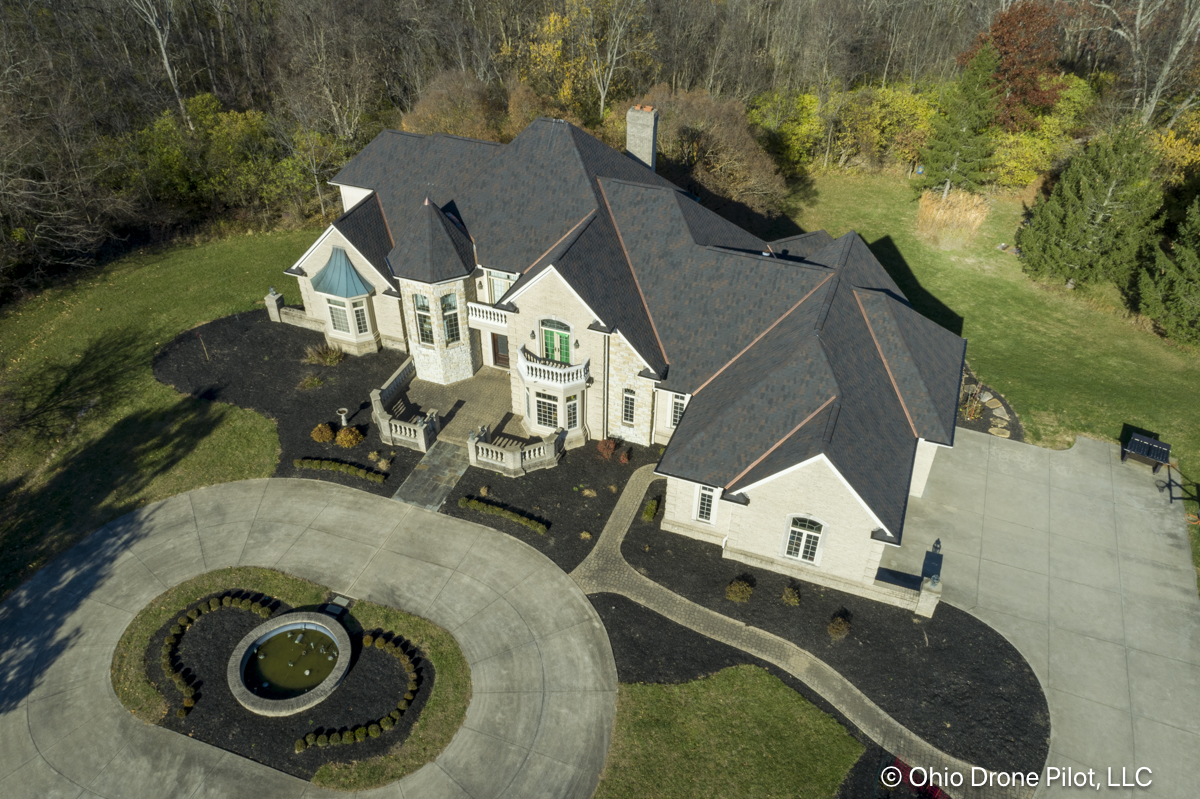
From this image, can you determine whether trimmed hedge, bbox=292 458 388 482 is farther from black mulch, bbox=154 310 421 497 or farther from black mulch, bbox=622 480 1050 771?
black mulch, bbox=622 480 1050 771

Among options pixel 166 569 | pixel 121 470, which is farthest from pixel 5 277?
pixel 166 569

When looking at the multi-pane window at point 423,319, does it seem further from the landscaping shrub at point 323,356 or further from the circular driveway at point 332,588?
the circular driveway at point 332,588

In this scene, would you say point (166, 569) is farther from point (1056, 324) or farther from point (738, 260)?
point (1056, 324)

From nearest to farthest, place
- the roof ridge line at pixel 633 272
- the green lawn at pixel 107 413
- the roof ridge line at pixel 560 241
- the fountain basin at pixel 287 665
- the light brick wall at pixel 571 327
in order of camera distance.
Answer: the fountain basin at pixel 287 665 < the light brick wall at pixel 571 327 < the green lawn at pixel 107 413 < the roof ridge line at pixel 633 272 < the roof ridge line at pixel 560 241

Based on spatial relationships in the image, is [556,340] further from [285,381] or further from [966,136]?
[966,136]

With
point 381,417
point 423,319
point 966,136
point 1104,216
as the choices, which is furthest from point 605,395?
point 966,136

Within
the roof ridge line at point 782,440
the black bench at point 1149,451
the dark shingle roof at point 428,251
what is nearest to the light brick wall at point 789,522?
the roof ridge line at point 782,440
